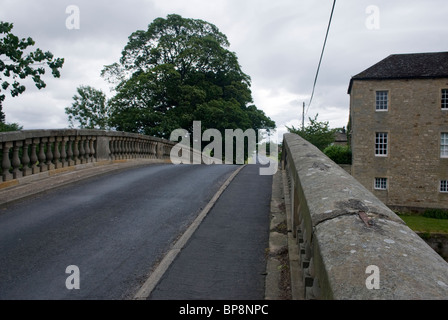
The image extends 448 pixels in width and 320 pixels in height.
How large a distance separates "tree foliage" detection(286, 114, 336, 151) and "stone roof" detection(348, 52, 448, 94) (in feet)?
23.9

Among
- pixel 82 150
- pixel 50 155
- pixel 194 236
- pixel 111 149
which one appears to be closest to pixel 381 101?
pixel 111 149

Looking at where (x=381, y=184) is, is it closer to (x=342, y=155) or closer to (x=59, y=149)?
(x=342, y=155)

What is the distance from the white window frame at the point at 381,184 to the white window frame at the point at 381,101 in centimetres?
623

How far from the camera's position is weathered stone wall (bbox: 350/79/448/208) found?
30.6 metres

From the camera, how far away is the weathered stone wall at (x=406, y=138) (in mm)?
30625

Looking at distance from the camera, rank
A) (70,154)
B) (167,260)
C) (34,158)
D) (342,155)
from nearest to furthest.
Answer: (167,260) → (34,158) → (70,154) → (342,155)

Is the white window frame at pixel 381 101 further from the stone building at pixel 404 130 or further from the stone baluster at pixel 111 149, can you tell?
the stone baluster at pixel 111 149

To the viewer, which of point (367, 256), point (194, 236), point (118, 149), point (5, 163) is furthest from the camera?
point (118, 149)

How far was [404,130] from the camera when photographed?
31312mm

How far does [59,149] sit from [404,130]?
97.3 ft

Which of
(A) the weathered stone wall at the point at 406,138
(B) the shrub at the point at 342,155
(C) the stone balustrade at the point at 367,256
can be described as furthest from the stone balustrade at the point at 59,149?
(B) the shrub at the point at 342,155

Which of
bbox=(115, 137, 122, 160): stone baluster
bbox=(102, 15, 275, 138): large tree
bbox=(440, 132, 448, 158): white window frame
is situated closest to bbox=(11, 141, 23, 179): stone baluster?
bbox=(115, 137, 122, 160): stone baluster
